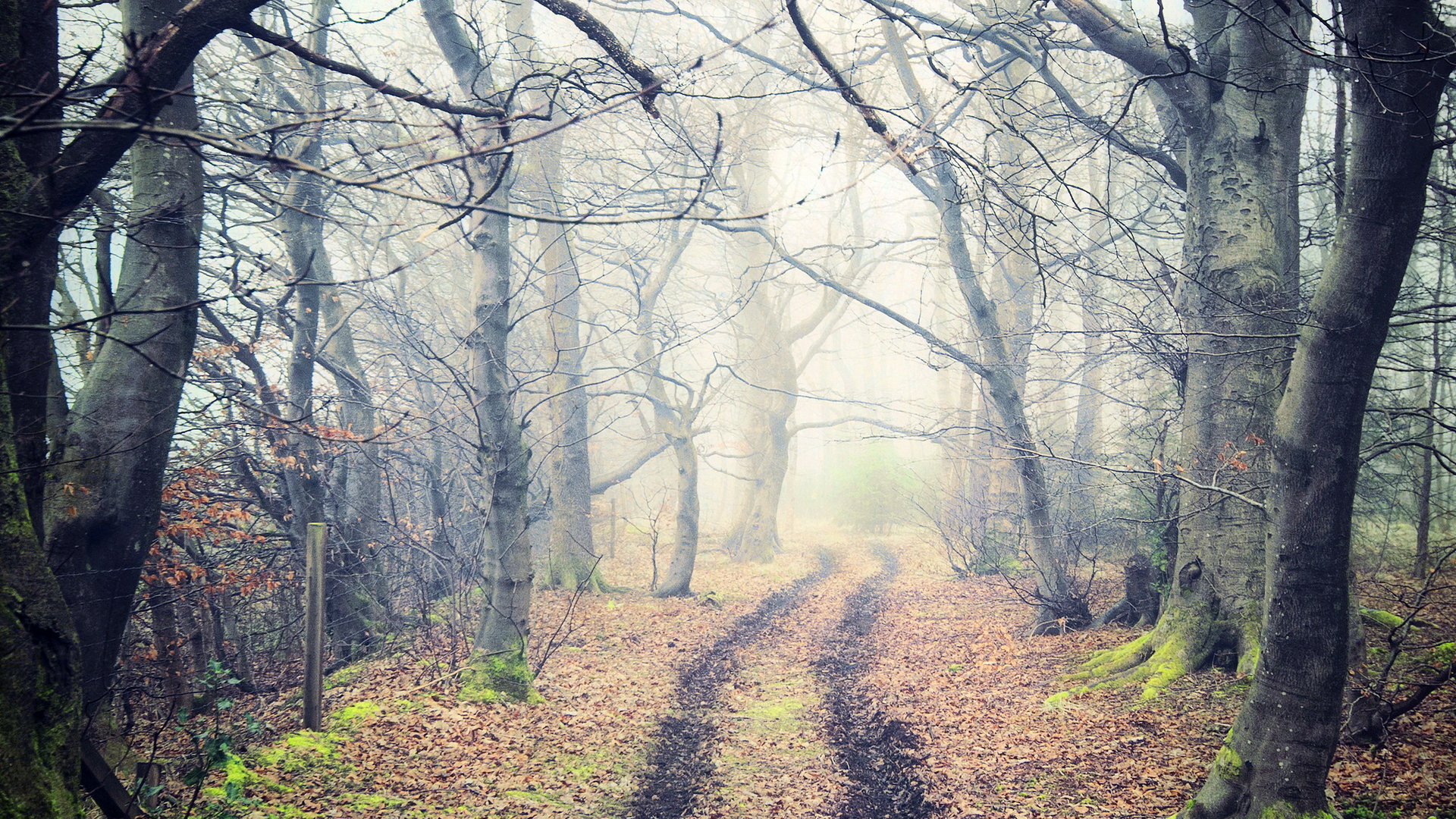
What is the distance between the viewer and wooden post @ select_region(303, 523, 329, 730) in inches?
217

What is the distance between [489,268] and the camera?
7512 millimetres

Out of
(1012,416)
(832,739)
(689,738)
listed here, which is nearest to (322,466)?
(689,738)

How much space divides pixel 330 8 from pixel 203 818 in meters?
8.94

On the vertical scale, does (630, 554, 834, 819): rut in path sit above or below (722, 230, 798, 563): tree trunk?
below

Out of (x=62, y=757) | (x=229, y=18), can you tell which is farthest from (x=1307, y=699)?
(x=229, y=18)

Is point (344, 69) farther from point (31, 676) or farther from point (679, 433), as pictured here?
point (679, 433)

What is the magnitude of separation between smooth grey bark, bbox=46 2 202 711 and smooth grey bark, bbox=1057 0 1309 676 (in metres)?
7.20

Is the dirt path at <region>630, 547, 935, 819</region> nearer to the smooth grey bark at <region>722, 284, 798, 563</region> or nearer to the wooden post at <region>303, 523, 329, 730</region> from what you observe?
the wooden post at <region>303, 523, 329, 730</region>

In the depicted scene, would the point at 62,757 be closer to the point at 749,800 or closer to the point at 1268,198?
the point at 749,800

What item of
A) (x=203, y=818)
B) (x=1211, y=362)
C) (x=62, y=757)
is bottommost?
(x=203, y=818)

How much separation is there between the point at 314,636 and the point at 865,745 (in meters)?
4.61

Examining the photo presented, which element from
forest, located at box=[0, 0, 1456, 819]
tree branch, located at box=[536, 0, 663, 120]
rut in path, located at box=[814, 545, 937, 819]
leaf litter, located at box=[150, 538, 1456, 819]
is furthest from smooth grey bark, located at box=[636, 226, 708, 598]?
tree branch, located at box=[536, 0, 663, 120]

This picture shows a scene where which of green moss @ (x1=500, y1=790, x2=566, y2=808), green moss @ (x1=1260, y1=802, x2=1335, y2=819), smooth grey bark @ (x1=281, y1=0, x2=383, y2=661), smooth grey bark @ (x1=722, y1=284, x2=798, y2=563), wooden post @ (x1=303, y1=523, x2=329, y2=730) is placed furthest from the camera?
smooth grey bark @ (x1=722, y1=284, x2=798, y2=563)

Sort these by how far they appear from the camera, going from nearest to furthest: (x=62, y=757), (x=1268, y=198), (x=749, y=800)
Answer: (x=62, y=757) → (x=749, y=800) → (x=1268, y=198)
